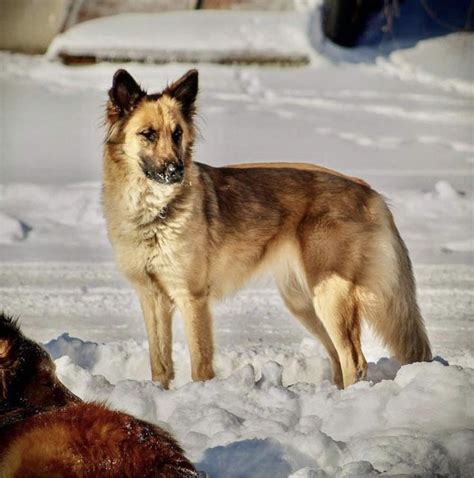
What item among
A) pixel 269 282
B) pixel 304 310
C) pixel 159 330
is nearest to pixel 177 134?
pixel 159 330

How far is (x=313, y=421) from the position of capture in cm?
450

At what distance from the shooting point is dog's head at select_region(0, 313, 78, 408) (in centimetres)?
335

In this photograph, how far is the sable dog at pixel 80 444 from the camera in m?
2.99

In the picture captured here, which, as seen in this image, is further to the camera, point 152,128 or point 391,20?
point 391,20

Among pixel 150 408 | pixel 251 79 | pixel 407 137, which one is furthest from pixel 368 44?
pixel 150 408

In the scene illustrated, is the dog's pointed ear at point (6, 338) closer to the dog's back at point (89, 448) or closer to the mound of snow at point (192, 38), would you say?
the dog's back at point (89, 448)

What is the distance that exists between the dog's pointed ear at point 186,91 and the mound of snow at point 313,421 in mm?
1899

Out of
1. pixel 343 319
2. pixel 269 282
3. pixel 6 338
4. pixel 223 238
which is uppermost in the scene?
pixel 6 338

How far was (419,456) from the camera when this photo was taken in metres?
4.02

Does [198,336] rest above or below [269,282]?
above

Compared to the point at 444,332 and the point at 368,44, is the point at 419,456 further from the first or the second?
the point at 368,44

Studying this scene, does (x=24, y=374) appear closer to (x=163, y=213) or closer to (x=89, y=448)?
(x=89, y=448)

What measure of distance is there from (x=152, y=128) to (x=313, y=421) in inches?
95.5

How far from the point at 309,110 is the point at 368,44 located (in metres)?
3.45
